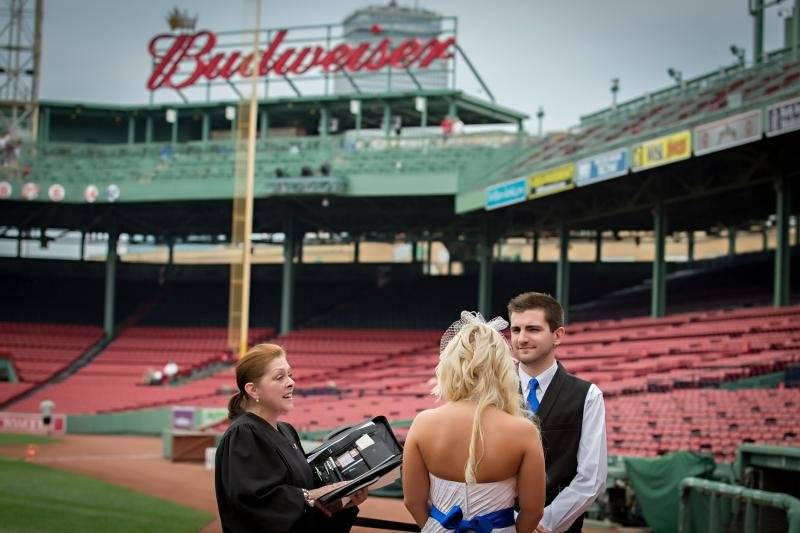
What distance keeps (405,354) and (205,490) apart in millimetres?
19314

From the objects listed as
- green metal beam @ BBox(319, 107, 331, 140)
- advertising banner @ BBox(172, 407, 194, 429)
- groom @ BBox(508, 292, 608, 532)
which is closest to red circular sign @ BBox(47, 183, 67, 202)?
green metal beam @ BBox(319, 107, 331, 140)

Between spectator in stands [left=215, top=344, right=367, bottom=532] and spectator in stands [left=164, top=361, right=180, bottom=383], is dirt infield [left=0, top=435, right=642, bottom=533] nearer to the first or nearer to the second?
spectator in stands [left=164, top=361, right=180, bottom=383]

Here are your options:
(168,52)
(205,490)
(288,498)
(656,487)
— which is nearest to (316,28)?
(168,52)

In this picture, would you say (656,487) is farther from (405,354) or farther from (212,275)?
(212,275)

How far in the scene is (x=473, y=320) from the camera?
433cm

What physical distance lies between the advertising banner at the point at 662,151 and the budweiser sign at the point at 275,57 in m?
17.9

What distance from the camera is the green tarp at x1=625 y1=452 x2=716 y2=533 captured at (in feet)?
44.2

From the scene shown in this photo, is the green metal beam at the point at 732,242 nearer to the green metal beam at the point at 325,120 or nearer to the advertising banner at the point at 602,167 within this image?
the advertising banner at the point at 602,167

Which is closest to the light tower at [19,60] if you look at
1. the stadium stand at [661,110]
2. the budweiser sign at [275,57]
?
the budweiser sign at [275,57]

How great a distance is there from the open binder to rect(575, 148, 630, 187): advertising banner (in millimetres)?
22063

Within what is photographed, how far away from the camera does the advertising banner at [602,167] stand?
2644 cm

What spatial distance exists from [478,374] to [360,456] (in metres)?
1.10

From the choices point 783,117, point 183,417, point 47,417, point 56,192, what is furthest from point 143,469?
point 56,192

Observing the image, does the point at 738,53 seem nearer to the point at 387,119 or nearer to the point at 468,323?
the point at 387,119
